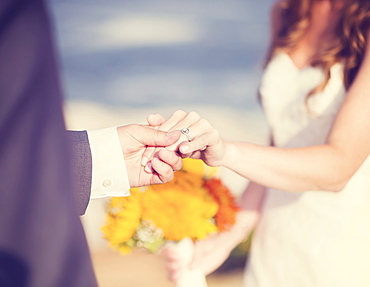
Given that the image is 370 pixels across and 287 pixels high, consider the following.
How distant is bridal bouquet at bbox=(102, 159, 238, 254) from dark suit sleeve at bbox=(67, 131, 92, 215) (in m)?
0.26

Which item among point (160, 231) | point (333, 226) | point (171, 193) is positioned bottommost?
point (333, 226)

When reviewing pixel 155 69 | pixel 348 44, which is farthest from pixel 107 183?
pixel 155 69

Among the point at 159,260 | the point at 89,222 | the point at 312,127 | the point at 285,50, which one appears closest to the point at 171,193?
the point at 312,127

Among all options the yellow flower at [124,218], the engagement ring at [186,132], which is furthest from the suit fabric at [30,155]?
the yellow flower at [124,218]

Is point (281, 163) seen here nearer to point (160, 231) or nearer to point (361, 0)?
point (160, 231)

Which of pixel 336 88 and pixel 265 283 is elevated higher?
pixel 336 88

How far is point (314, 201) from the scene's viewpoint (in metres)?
2.30

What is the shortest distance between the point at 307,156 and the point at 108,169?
750 millimetres

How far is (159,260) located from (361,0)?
13.2ft

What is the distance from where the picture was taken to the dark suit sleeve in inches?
63.8

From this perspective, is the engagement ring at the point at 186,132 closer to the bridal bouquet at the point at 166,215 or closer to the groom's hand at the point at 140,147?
the groom's hand at the point at 140,147

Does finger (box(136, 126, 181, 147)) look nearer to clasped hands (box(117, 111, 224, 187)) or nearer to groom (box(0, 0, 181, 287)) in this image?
clasped hands (box(117, 111, 224, 187))

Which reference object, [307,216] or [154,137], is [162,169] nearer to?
[154,137]

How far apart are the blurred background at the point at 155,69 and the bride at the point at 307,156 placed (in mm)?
2515
